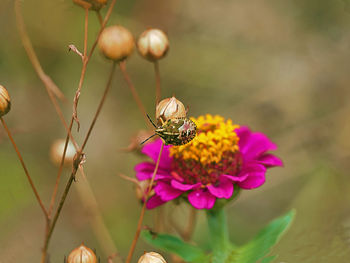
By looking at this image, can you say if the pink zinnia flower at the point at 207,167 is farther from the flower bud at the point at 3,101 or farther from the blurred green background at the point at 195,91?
the blurred green background at the point at 195,91

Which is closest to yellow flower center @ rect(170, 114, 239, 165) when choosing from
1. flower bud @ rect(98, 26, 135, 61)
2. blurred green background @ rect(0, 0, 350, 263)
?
flower bud @ rect(98, 26, 135, 61)

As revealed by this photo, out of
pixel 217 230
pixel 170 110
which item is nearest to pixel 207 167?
pixel 217 230

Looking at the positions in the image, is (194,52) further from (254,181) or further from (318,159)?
(254,181)

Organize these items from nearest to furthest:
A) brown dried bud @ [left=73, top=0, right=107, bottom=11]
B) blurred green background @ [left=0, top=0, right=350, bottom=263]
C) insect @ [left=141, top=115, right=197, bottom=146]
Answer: insect @ [left=141, top=115, right=197, bottom=146], brown dried bud @ [left=73, top=0, right=107, bottom=11], blurred green background @ [left=0, top=0, right=350, bottom=263]

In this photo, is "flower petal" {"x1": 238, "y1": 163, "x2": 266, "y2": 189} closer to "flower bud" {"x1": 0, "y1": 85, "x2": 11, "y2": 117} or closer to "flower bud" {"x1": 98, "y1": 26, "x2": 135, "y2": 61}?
"flower bud" {"x1": 98, "y1": 26, "x2": 135, "y2": 61}

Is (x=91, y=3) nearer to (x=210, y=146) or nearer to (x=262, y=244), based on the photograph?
(x=210, y=146)

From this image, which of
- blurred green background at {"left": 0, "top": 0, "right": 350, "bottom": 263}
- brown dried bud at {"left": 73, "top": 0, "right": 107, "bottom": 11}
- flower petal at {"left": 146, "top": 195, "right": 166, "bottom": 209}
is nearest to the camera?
brown dried bud at {"left": 73, "top": 0, "right": 107, "bottom": 11}
